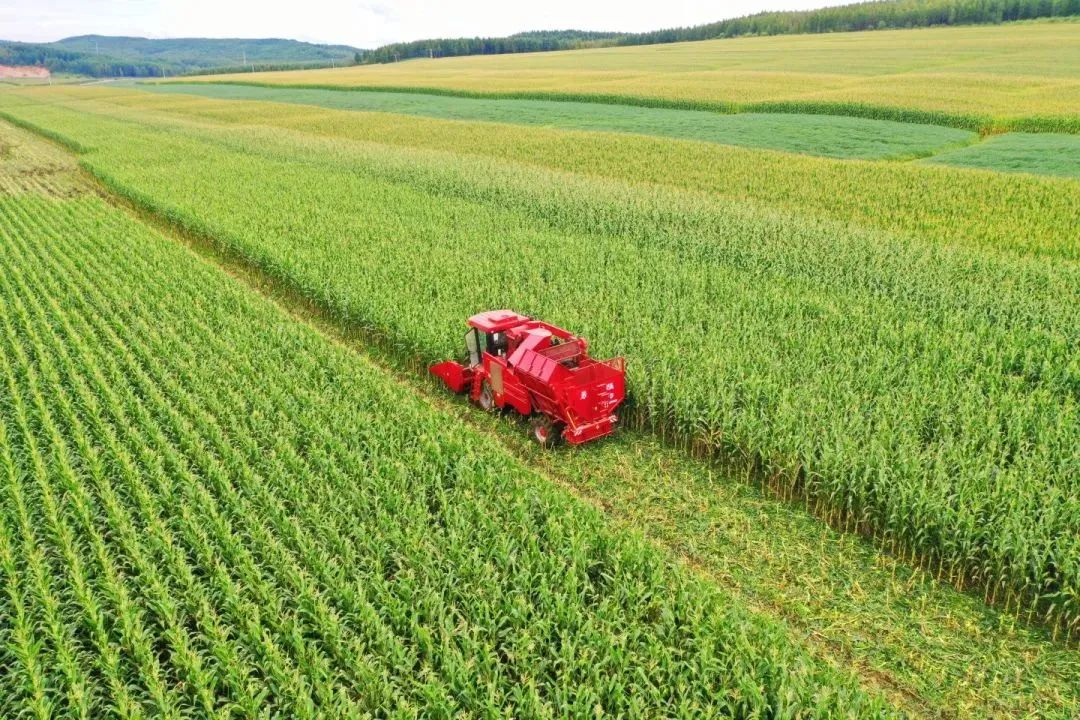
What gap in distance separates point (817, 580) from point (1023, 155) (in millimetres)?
34447

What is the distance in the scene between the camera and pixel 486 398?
43.0ft

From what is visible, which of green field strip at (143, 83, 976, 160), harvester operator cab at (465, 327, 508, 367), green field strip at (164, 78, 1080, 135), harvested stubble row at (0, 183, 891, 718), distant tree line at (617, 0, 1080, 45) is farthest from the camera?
distant tree line at (617, 0, 1080, 45)

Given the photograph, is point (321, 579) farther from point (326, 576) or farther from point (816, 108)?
point (816, 108)

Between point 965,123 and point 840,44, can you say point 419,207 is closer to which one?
point 965,123

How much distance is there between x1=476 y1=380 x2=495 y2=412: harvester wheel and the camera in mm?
12922

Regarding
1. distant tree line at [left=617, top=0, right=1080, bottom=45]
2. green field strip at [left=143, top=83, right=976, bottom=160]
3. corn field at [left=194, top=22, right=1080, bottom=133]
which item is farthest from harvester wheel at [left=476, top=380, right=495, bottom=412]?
distant tree line at [left=617, top=0, right=1080, bottom=45]

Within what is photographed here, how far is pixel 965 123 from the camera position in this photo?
44469 mm

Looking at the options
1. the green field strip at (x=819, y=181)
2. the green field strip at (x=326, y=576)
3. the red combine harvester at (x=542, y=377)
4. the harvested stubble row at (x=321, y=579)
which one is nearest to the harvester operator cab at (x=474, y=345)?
the red combine harvester at (x=542, y=377)

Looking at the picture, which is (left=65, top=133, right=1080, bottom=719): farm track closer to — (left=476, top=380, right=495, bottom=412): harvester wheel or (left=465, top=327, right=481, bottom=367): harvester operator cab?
(left=476, top=380, right=495, bottom=412): harvester wheel

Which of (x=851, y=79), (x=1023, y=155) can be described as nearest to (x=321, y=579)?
(x=1023, y=155)

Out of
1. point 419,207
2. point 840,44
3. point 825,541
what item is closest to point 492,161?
point 419,207

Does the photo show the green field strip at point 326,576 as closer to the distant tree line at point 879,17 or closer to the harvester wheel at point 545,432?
the harvester wheel at point 545,432

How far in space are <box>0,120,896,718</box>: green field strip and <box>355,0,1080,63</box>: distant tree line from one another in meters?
160

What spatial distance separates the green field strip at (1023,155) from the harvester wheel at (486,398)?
29820mm
